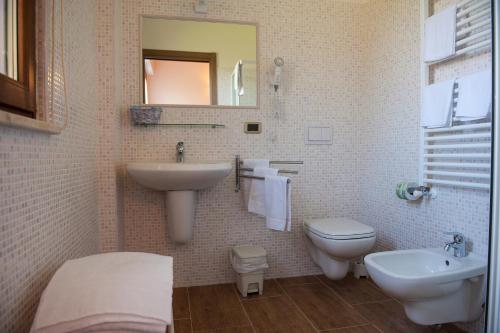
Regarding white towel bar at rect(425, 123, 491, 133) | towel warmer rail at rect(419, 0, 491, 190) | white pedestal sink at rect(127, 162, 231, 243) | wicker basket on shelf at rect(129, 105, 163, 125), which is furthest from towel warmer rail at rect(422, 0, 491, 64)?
wicker basket on shelf at rect(129, 105, 163, 125)

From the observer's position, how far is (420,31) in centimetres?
194

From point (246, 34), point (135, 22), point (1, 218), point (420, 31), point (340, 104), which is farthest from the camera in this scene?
point (340, 104)

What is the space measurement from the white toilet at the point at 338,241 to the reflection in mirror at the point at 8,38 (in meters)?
1.80

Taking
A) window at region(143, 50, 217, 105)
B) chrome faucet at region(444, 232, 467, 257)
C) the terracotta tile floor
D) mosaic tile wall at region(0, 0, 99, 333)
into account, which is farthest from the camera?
window at region(143, 50, 217, 105)

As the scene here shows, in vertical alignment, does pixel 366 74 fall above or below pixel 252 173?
above

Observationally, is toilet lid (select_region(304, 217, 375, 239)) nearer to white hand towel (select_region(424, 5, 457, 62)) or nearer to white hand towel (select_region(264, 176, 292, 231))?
white hand towel (select_region(264, 176, 292, 231))

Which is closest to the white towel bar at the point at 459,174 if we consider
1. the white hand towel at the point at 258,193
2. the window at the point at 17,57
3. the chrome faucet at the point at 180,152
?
the white hand towel at the point at 258,193

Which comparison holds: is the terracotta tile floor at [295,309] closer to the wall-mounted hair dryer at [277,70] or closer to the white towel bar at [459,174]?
the white towel bar at [459,174]

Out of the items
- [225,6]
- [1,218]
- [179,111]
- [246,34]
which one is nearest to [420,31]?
[246,34]

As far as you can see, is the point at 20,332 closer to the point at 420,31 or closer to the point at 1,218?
the point at 1,218

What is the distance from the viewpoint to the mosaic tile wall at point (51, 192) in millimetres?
834

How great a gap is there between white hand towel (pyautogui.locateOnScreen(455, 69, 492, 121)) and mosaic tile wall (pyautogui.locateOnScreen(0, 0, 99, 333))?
1840 millimetres

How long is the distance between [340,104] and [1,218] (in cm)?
232

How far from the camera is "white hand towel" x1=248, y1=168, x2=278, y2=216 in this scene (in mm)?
2119
